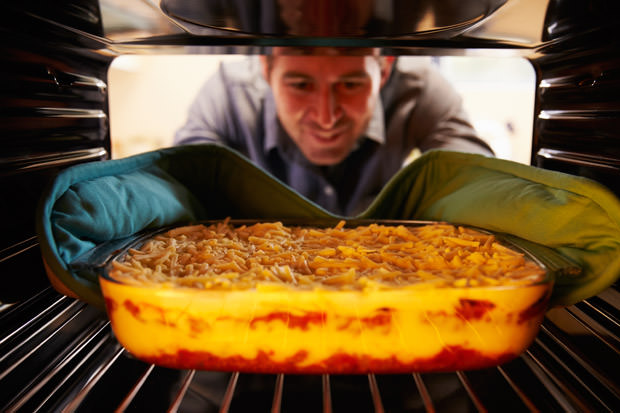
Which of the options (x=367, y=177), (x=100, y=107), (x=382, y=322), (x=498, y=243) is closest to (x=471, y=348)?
(x=382, y=322)

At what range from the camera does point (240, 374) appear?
670mm

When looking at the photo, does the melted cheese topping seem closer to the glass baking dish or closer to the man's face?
the glass baking dish

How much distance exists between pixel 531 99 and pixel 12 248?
1.23 metres

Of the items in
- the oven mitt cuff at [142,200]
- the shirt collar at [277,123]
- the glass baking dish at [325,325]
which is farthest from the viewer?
the shirt collar at [277,123]

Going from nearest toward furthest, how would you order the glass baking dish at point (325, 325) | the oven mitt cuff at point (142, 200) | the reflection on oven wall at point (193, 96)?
the glass baking dish at point (325, 325) < the oven mitt cuff at point (142, 200) < the reflection on oven wall at point (193, 96)

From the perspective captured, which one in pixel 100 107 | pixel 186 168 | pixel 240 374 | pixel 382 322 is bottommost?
pixel 240 374

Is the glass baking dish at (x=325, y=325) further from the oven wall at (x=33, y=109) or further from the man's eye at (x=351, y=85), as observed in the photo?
the man's eye at (x=351, y=85)

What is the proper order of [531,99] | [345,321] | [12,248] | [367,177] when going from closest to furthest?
[345,321], [12,248], [531,99], [367,177]

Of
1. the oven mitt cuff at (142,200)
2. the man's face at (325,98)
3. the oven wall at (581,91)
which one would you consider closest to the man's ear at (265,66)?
the man's face at (325,98)

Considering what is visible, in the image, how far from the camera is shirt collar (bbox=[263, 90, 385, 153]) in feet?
4.22

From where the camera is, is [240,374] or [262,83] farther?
[262,83]

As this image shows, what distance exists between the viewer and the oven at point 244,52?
0.61 meters

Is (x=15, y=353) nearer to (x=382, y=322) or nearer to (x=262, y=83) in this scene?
(x=382, y=322)

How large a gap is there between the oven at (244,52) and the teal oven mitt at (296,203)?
4.0 inches
